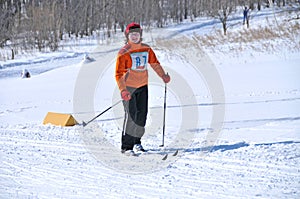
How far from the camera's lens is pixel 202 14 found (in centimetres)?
Result: 4488

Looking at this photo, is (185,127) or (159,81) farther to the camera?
(159,81)

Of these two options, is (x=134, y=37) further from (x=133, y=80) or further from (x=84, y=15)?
(x=84, y=15)

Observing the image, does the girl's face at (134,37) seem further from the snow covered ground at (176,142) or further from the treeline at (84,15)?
the treeline at (84,15)

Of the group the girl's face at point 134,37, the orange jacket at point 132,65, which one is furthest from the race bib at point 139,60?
the girl's face at point 134,37

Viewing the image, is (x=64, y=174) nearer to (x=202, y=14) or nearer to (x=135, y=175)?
(x=135, y=175)

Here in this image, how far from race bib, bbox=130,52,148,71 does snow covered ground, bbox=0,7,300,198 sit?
1.00 metres

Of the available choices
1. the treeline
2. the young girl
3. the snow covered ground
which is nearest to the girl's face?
the young girl

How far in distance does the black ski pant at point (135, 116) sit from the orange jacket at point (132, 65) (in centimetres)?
9

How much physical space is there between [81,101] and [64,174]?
5.47 metres

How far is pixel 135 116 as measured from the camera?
530cm

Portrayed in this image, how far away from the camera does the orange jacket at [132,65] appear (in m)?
5.14

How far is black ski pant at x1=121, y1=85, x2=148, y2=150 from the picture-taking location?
5285 millimetres

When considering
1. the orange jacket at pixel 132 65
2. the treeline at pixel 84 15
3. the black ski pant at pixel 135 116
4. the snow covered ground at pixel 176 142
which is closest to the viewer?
the snow covered ground at pixel 176 142

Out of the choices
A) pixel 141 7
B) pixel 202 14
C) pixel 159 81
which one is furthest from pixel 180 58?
pixel 202 14
